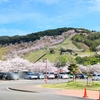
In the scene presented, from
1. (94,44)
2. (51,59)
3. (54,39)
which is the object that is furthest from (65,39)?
(51,59)

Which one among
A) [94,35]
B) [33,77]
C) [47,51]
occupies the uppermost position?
[94,35]

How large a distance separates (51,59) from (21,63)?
41922 millimetres

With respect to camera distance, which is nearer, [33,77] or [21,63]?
[33,77]

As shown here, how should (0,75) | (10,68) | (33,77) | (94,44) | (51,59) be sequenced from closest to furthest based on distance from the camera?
(0,75) → (33,77) → (10,68) → (51,59) → (94,44)

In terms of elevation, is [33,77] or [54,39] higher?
[54,39]

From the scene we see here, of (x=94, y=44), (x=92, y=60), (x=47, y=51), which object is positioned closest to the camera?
(x=92, y=60)

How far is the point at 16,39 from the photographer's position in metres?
184

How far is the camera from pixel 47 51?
148 m

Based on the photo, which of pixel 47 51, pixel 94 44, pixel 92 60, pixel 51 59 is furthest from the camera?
pixel 94 44

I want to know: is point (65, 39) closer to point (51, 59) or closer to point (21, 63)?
point (51, 59)

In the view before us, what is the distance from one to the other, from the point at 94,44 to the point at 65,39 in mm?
24167

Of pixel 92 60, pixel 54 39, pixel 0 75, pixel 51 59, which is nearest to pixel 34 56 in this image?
pixel 51 59

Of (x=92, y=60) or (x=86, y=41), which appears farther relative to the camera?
(x=86, y=41)

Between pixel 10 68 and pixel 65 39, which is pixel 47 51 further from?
pixel 10 68
